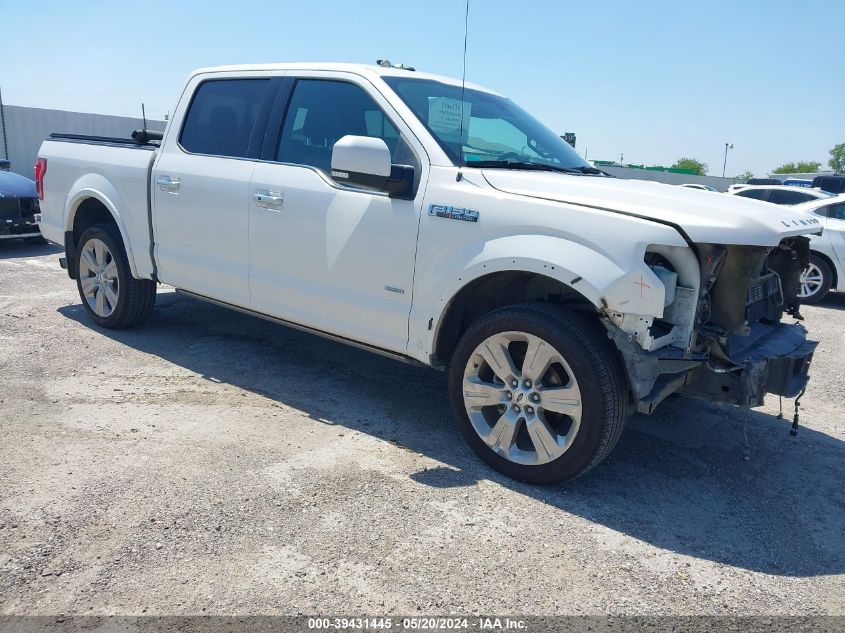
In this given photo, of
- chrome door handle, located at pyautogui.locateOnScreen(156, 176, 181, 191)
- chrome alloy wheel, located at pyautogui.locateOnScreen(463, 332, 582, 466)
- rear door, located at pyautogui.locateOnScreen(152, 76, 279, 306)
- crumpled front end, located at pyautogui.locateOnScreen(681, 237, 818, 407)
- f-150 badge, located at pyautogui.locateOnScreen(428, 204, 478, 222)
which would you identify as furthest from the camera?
chrome door handle, located at pyautogui.locateOnScreen(156, 176, 181, 191)

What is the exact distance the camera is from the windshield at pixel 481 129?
3.96 m

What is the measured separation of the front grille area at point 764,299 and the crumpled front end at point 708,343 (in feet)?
0.14

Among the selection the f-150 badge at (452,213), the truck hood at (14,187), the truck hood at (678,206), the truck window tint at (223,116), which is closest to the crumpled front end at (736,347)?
the truck hood at (678,206)

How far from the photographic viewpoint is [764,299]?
152 inches

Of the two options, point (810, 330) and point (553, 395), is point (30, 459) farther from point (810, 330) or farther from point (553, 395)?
point (810, 330)

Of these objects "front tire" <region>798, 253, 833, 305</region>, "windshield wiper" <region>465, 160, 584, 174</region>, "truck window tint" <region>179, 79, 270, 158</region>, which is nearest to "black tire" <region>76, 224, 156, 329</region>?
"truck window tint" <region>179, 79, 270, 158</region>

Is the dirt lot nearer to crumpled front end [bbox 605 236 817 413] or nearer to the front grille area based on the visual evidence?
crumpled front end [bbox 605 236 817 413]

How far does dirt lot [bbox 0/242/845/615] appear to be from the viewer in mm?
2666

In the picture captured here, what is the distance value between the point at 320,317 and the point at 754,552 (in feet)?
8.73

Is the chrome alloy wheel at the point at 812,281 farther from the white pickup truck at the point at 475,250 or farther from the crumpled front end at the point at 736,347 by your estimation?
the crumpled front end at the point at 736,347

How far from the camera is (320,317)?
4281 millimetres

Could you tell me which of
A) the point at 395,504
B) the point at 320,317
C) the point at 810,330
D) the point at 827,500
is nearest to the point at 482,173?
the point at 320,317

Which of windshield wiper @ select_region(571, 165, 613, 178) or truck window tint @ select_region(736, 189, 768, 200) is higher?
truck window tint @ select_region(736, 189, 768, 200)

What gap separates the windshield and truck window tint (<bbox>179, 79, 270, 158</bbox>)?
45.5 inches
